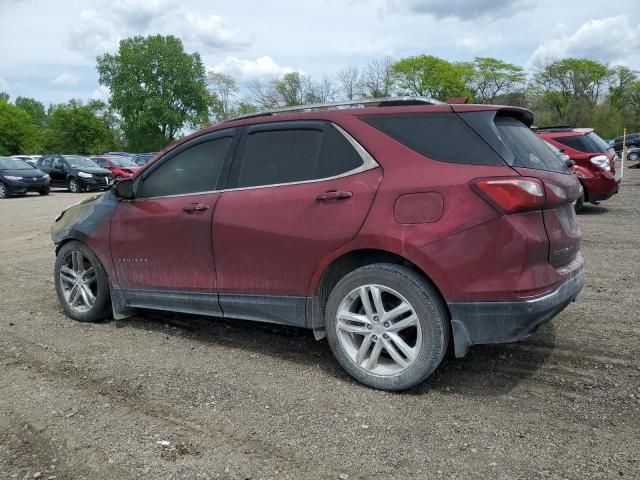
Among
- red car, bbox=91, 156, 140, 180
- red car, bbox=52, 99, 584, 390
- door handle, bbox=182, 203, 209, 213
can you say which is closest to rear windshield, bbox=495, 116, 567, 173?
red car, bbox=52, 99, 584, 390

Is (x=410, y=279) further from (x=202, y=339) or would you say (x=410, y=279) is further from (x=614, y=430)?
(x=202, y=339)

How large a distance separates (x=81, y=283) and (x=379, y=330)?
307 centimetres

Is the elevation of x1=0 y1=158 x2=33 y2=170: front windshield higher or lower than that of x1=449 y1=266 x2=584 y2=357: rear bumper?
higher

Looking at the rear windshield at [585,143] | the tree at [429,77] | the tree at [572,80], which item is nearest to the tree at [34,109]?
the tree at [429,77]

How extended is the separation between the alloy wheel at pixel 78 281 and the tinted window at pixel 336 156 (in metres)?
2.55

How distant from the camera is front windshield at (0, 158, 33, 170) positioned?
22641 mm

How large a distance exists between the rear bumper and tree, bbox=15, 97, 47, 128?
119m

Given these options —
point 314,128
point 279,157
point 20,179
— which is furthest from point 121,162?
point 314,128

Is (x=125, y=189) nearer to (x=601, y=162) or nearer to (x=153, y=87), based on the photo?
(x=601, y=162)

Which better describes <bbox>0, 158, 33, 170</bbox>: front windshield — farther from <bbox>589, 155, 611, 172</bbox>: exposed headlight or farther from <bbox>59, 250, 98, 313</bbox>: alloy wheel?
<bbox>589, 155, 611, 172</bbox>: exposed headlight

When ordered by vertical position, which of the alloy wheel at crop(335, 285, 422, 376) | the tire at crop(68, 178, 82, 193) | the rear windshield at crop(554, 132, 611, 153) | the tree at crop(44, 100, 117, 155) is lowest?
the alloy wheel at crop(335, 285, 422, 376)

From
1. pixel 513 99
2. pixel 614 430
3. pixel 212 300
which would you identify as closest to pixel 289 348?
pixel 212 300

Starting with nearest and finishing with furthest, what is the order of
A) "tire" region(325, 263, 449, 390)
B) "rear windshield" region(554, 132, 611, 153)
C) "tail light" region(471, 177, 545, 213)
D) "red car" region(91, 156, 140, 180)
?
"tail light" region(471, 177, 545, 213)
"tire" region(325, 263, 449, 390)
"rear windshield" region(554, 132, 611, 153)
"red car" region(91, 156, 140, 180)

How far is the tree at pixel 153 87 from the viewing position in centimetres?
7375
